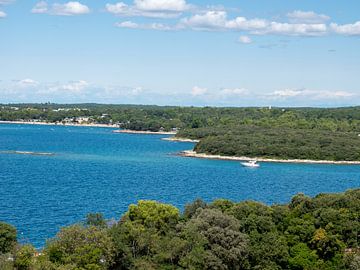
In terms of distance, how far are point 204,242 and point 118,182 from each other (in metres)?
42.8

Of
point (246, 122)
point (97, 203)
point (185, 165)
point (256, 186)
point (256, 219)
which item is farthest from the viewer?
point (246, 122)

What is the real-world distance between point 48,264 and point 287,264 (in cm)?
1067

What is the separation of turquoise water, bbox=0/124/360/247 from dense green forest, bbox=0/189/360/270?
965 cm

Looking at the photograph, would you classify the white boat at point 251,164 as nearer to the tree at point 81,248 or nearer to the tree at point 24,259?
the tree at point 81,248

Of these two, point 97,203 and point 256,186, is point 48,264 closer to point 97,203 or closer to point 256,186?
point 97,203

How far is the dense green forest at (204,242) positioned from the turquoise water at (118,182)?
9.65m

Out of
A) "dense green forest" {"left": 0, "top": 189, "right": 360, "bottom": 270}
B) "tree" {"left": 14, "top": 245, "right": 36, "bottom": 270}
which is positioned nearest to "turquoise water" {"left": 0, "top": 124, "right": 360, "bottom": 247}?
"dense green forest" {"left": 0, "top": 189, "right": 360, "bottom": 270}

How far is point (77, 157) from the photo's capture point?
97.0m

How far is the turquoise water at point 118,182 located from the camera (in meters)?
48.5

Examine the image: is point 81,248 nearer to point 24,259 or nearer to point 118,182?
point 24,259

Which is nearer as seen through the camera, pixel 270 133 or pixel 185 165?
pixel 185 165

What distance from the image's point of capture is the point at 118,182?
69188 millimetres

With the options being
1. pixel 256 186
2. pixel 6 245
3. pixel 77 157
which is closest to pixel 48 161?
pixel 77 157

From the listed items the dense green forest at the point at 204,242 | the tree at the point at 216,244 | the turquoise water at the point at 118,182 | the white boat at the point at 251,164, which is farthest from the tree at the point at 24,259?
the white boat at the point at 251,164
